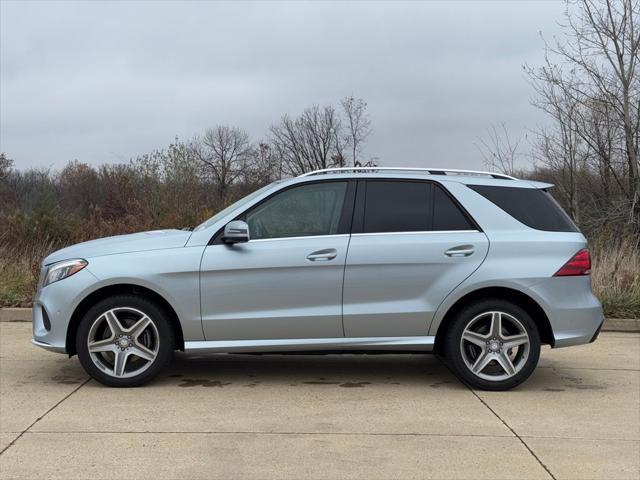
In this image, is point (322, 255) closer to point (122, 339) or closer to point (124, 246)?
point (124, 246)

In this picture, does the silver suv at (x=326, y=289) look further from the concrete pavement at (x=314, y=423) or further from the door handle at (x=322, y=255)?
the concrete pavement at (x=314, y=423)

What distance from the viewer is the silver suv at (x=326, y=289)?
17.0 feet

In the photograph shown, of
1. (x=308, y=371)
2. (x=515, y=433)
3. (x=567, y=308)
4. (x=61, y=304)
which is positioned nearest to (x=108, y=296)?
(x=61, y=304)

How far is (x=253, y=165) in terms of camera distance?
1977 inches

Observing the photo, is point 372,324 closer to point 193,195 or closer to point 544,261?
point 544,261

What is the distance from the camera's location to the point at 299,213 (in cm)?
539

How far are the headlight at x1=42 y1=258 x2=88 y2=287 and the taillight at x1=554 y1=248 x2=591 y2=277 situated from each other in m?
3.93

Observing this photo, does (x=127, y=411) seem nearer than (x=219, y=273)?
Yes

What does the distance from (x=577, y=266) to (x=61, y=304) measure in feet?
14.0

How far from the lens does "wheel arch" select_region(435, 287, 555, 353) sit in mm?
5324

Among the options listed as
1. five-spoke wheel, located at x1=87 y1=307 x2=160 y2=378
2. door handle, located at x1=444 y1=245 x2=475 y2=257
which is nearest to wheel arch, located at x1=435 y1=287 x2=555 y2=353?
door handle, located at x1=444 y1=245 x2=475 y2=257

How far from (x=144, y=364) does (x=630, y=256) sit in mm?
8542

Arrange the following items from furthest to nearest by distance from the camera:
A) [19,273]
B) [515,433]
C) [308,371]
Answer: [19,273] < [308,371] < [515,433]

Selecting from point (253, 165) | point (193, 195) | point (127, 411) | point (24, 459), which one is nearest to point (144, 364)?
point (127, 411)
